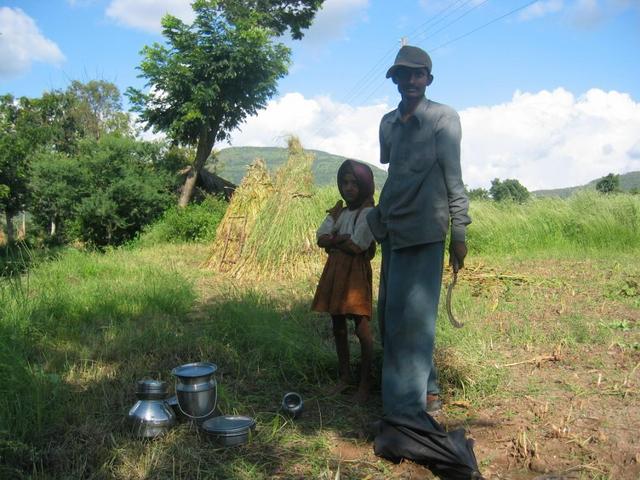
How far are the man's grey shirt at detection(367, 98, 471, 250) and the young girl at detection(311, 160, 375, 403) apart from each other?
1.65ft

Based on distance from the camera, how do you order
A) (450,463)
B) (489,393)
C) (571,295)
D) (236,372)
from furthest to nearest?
(571,295), (236,372), (489,393), (450,463)

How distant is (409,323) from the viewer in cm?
271

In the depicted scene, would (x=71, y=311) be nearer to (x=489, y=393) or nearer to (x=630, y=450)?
(x=489, y=393)

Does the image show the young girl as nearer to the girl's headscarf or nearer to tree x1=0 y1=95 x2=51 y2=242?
the girl's headscarf

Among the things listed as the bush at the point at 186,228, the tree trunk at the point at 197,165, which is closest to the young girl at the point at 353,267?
the bush at the point at 186,228

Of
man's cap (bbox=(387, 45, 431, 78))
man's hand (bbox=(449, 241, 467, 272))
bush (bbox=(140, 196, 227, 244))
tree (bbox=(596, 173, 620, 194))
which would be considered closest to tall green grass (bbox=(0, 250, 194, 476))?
man's hand (bbox=(449, 241, 467, 272))

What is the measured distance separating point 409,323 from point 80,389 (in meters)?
2.01

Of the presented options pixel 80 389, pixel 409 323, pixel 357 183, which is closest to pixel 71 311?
pixel 80 389

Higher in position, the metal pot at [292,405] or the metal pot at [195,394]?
the metal pot at [195,394]

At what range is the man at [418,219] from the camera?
8.82 feet

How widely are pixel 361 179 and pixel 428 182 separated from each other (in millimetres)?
623

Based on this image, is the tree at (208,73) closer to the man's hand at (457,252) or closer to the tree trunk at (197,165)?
the tree trunk at (197,165)

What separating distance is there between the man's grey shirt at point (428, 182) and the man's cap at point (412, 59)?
0.61 feet

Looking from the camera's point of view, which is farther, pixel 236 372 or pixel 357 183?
pixel 236 372
